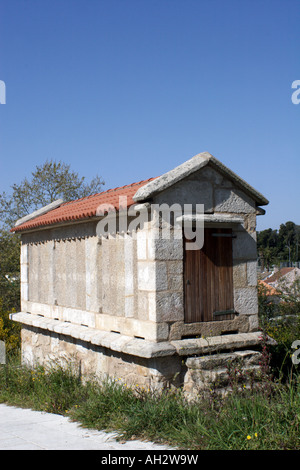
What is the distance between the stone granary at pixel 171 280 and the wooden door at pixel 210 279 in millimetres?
13

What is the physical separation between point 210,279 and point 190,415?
1.87 meters

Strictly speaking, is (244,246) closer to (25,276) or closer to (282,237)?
(25,276)

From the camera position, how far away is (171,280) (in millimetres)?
6152

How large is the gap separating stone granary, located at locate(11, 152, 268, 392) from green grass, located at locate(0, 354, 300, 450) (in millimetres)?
375

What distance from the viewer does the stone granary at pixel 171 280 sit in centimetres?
604

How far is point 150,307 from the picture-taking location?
19.9ft

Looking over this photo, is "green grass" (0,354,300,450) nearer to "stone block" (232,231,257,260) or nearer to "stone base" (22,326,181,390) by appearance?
"stone base" (22,326,181,390)

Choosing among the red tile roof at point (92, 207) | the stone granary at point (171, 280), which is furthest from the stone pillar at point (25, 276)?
the stone granary at point (171, 280)

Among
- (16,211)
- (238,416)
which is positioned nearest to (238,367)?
(238,416)

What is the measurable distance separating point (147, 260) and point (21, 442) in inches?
94.9

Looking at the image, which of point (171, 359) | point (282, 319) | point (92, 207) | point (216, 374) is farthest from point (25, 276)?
point (282, 319)

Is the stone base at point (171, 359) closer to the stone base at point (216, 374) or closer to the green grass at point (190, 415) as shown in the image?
the stone base at point (216, 374)
